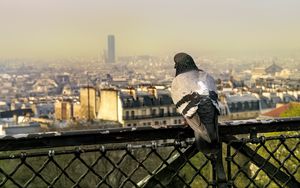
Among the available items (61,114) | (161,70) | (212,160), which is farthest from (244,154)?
(161,70)

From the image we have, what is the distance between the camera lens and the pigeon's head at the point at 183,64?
333 centimetres

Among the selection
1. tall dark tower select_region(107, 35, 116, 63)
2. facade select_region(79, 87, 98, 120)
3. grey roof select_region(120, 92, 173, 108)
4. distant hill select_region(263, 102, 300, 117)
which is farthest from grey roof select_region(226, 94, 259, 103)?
tall dark tower select_region(107, 35, 116, 63)

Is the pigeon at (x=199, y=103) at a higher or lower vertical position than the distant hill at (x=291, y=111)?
higher

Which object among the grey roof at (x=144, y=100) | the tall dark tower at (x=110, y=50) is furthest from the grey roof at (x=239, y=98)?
the tall dark tower at (x=110, y=50)

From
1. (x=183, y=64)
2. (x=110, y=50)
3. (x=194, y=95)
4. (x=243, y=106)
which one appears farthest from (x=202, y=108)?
(x=110, y=50)

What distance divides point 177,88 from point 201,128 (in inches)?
19.2

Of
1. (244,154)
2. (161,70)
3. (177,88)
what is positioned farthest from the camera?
(161,70)

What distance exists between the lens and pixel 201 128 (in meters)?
2.58

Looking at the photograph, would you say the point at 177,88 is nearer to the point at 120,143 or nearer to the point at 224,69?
the point at 120,143

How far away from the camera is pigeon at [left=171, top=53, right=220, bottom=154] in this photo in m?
2.55

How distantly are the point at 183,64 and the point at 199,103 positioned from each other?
688mm

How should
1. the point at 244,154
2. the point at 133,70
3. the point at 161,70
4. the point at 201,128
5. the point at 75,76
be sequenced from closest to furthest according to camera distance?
the point at 201,128 < the point at 244,154 < the point at 161,70 < the point at 133,70 < the point at 75,76

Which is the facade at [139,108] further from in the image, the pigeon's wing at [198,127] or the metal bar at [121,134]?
the pigeon's wing at [198,127]

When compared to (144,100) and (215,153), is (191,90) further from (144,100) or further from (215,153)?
(144,100)
